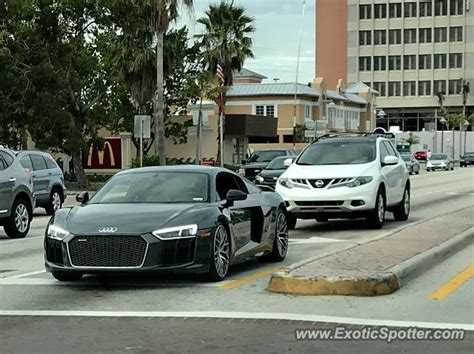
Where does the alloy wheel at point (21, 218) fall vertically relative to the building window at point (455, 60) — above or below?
below

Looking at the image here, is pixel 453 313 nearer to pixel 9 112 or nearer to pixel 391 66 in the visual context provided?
pixel 9 112

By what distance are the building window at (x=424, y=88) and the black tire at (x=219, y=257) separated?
121 meters

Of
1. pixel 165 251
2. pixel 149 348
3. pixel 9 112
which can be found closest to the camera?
pixel 149 348

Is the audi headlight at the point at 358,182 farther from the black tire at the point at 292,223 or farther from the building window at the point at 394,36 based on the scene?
the building window at the point at 394,36

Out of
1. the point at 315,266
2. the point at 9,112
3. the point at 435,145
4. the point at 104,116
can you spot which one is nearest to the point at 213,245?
the point at 315,266

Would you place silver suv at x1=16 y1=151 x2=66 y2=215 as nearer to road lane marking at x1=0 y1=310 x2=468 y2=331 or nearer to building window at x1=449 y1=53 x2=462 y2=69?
road lane marking at x1=0 y1=310 x2=468 y2=331

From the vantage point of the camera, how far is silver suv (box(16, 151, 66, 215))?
22.6 metres

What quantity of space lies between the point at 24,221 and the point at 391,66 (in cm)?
11633

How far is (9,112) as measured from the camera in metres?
35.8

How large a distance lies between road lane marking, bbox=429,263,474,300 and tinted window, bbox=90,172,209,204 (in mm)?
2943

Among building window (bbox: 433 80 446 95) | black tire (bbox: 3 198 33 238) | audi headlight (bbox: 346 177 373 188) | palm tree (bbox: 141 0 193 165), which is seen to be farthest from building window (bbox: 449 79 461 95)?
black tire (bbox: 3 198 33 238)

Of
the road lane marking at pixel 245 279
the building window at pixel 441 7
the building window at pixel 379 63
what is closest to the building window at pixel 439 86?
the building window at pixel 379 63

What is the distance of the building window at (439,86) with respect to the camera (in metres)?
125

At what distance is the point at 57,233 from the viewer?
9391 mm
